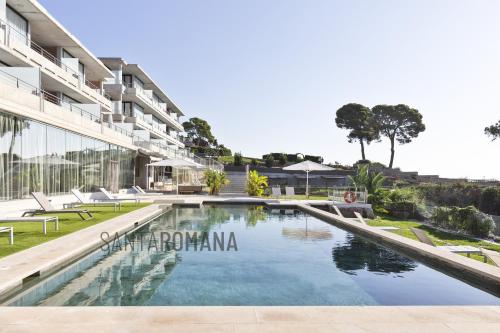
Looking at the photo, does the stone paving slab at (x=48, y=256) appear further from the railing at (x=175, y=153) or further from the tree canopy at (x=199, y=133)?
the tree canopy at (x=199, y=133)

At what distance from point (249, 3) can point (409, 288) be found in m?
16.6

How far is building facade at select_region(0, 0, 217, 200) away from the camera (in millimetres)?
13625

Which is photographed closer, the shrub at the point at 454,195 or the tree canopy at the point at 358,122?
the shrub at the point at 454,195

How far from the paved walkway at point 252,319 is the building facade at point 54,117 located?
10.4 metres

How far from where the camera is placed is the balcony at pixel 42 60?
1762cm

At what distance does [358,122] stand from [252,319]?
6915cm

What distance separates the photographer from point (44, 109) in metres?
15.7

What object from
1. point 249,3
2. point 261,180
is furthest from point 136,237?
point 261,180

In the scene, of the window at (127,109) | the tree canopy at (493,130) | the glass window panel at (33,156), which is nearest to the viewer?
the glass window panel at (33,156)

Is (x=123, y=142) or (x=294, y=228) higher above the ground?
(x=123, y=142)

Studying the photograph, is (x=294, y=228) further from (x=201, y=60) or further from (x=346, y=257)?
(x=201, y=60)

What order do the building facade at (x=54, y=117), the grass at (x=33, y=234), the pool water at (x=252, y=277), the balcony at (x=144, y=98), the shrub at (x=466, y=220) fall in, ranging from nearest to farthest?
the pool water at (x=252, y=277) < the grass at (x=33, y=234) < the building facade at (x=54, y=117) < the shrub at (x=466, y=220) < the balcony at (x=144, y=98)

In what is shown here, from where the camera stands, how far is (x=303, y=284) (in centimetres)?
675

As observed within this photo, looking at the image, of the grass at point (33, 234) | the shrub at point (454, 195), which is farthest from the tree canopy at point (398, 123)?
the grass at point (33, 234)
